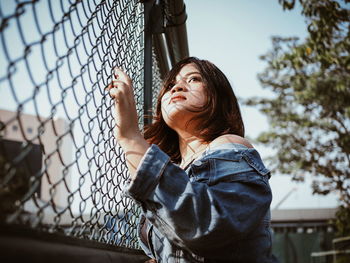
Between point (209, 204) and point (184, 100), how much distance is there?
0.61 m

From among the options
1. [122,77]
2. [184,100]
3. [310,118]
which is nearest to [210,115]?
[184,100]

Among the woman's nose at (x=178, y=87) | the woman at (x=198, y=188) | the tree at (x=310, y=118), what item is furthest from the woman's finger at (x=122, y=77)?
the tree at (x=310, y=118)

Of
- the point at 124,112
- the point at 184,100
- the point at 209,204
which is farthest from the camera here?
the point at 184,100

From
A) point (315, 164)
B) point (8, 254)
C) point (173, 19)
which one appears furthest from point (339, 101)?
point (8, 254)

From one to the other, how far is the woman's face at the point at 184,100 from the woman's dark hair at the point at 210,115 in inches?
1.0

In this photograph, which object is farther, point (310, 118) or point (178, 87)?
point (310, 118)

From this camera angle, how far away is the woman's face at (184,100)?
151 cm

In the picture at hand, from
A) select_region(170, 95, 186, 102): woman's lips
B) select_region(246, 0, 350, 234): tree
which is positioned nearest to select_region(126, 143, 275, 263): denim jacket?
select_region(170, 95, 186, 102): woman's lips

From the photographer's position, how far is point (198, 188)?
Result: 1036 millimetres

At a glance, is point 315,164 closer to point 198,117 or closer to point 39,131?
point 198,117

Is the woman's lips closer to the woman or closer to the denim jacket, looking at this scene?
the woman

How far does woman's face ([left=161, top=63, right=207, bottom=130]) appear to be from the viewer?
1515 mm

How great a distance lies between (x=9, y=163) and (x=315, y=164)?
501 inches

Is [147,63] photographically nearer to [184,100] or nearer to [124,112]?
[184,100]
